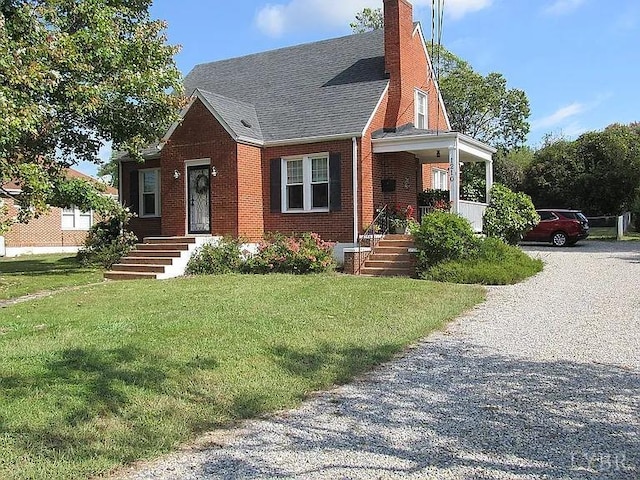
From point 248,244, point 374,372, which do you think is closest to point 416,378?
point 374,372

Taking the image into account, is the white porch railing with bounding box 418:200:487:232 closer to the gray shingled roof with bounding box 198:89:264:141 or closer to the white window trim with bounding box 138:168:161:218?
the gray shingled roof with bounding box 198:89:264:141

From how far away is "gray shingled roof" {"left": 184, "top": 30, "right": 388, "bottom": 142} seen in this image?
685 inches

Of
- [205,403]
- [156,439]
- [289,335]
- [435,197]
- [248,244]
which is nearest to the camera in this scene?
[156,439]

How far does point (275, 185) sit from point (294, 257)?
3.38 meters

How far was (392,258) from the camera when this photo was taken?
51.1 feet

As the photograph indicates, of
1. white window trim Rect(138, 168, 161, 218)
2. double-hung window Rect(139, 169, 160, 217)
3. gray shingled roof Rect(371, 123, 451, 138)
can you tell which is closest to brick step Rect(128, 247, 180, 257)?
white window trim Rect(138, 168, 161, 218)

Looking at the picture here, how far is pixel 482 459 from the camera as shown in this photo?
13.0 feet

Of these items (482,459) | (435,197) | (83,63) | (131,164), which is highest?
(83,63)

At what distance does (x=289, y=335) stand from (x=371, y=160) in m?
10.5

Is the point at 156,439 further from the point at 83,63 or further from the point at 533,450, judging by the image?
the point at 83,63

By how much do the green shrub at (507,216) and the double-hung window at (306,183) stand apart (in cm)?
541

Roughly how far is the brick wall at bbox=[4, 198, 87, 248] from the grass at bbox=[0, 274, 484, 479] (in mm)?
19642

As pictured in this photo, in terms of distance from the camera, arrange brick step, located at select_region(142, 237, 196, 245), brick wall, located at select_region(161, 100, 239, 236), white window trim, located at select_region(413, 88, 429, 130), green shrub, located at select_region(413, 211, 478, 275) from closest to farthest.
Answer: green shrub, located at select_region(413, 211, 478, 275) < brick step, located at select_region(142, 237, 196, 245) < brick wall, located at select_region(161, 100, 239, 236) < white window trim, located at select_region(413, 88, 429, 130)

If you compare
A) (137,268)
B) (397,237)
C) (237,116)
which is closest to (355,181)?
(397,237)
